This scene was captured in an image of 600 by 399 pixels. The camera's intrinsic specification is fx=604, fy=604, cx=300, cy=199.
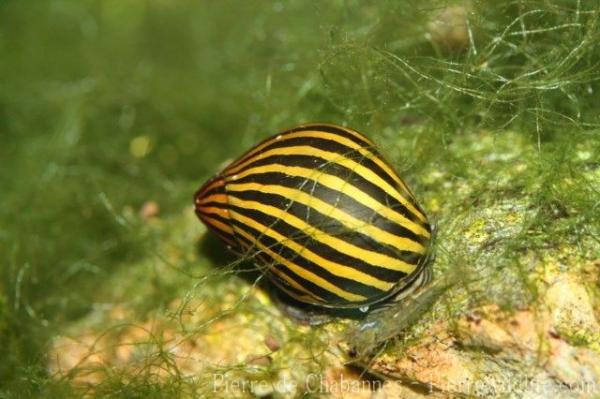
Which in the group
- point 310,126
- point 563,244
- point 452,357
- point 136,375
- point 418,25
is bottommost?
point 452,357

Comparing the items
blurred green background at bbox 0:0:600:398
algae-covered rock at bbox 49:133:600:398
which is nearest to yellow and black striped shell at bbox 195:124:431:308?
algae-covered rock at bbox 49:133:600:398

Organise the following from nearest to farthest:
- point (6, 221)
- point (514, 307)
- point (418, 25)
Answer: point (514, 307)
point (418, 25)
point (6, 221)

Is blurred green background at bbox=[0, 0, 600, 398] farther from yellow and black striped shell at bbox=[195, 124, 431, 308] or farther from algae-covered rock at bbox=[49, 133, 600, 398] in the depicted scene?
yellow and black striped shell at bbox=[195, 124, 431, 308]

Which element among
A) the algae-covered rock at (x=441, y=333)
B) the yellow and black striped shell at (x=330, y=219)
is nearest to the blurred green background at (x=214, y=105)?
the algae-covered rock at (x=441, y=333)

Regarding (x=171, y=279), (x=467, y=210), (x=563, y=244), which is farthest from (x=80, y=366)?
(x=563, y=244)

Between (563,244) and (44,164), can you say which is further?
(44,164)

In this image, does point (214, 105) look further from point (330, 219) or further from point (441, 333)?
point (441, 333)

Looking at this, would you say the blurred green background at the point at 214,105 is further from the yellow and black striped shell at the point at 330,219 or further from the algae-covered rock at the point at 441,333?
the yellow and black striped shell at the point at 330,219

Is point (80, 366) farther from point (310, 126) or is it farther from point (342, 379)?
point (310, 126)
